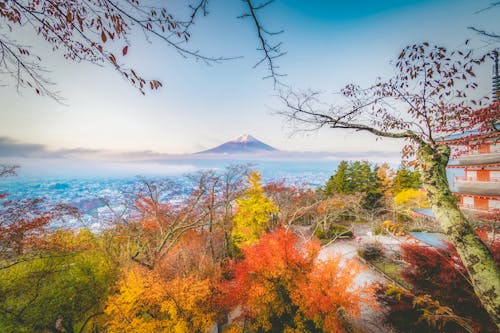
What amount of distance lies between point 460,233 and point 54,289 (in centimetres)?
1140

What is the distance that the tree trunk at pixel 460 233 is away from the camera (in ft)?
6.91

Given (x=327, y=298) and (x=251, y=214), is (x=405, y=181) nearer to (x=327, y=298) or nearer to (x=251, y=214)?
(x=251, y=214)

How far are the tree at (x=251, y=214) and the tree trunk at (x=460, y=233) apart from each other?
1439cm

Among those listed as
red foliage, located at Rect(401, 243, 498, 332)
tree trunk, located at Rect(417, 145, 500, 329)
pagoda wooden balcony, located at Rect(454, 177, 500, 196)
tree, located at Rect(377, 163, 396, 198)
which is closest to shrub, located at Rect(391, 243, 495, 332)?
red foliage, located at Rect(401, 243, 498, 332)

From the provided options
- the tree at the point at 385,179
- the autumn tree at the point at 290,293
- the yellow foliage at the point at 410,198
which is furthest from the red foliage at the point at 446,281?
the tree at the point at 385,179

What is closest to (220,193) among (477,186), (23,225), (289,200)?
(289,200)

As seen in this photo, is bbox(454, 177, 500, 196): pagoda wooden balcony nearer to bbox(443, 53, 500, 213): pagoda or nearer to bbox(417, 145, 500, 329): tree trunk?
bbox(443, 53, 500, 213): pagoda

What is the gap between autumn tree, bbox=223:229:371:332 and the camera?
25.5 ft

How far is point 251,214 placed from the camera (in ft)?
53.6

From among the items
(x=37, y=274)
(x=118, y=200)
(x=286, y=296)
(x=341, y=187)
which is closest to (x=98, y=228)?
(x=118, y=200)

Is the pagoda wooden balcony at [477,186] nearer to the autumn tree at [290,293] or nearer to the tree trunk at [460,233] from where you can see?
the autumn tree at [290,293]

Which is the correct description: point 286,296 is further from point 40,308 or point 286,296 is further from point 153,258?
point 40,308

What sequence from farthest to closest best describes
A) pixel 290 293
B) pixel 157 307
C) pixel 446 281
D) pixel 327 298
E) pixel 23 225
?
pixel 290 293, pixel 157 307, pixel 327 298, pixel 23 225, pixel 446 281

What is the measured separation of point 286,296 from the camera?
8758 mm
